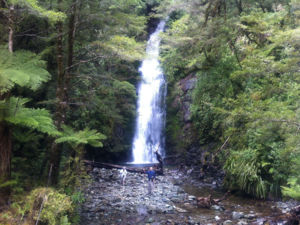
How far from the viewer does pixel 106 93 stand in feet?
34.8

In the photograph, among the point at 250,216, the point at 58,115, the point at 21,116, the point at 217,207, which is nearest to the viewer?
the point at 21,116

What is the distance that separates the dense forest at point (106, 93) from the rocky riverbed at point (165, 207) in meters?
0.64

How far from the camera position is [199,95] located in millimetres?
13875

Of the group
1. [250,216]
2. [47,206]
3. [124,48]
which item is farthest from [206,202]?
[124,48]

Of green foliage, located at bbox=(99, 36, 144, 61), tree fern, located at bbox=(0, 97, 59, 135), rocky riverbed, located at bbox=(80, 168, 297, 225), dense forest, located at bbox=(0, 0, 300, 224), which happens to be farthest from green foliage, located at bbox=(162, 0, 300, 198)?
tree fern, located at bbox=(0, 97, 59, 135)

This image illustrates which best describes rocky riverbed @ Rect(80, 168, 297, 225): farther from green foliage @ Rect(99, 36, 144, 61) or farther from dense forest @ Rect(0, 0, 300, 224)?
green foliage @ Rect(99, 36, 144, 61)

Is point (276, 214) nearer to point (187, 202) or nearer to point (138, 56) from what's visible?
point (187, 202)

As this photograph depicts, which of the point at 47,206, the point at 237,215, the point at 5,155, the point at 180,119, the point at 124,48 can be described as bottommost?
the point at 237,215

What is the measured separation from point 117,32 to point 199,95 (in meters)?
6.31

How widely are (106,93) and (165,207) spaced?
185 inches

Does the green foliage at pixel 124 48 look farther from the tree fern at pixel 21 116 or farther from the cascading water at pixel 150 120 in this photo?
the cascading water at pixel 150 120

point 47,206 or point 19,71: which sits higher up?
point 19,71

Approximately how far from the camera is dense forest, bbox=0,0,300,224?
544 cm

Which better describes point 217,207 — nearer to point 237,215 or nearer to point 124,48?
point 237,215
